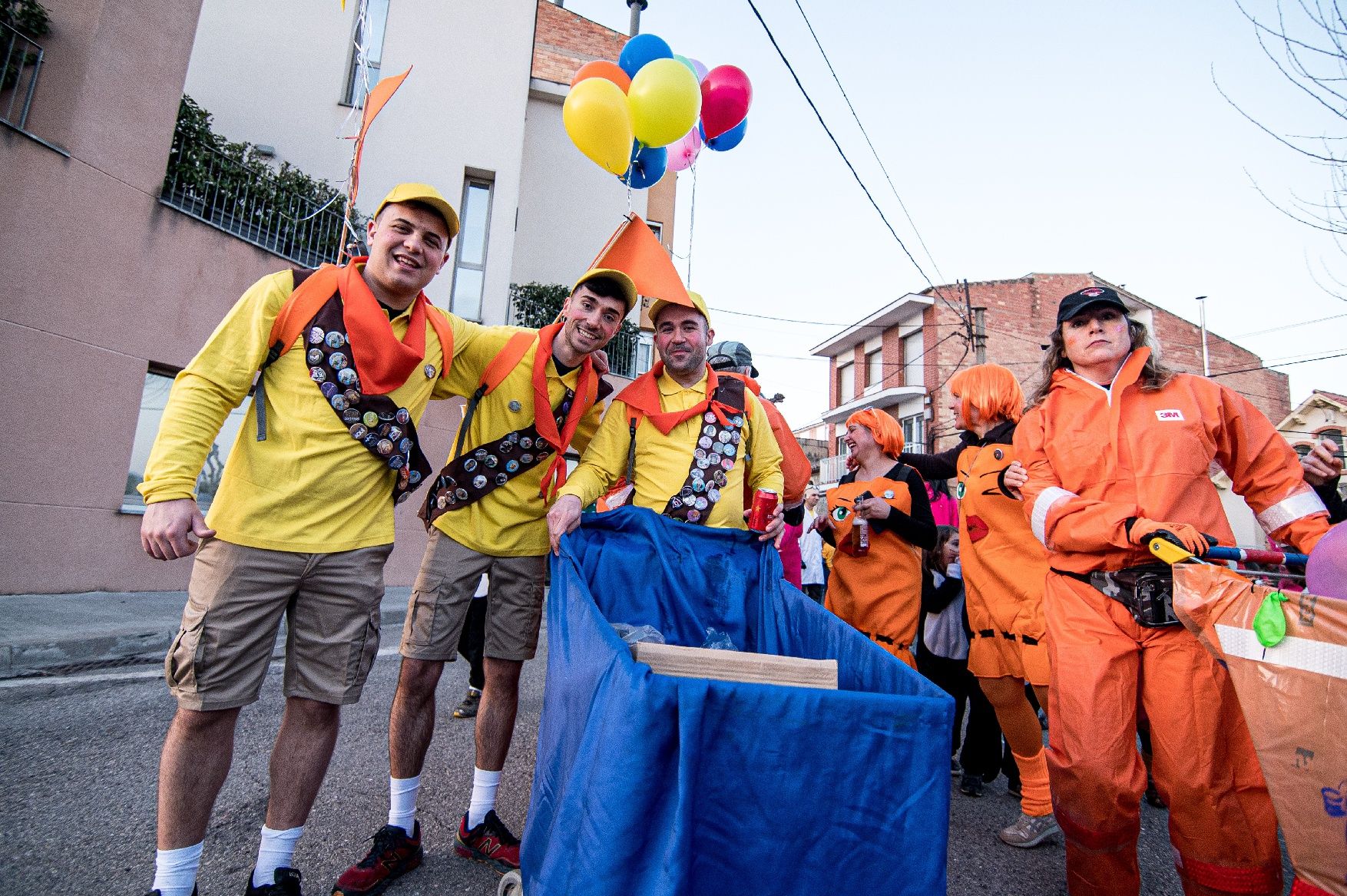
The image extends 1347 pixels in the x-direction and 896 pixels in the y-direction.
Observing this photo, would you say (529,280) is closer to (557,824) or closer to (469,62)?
(469,62)

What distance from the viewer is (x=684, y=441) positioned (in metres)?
2.80

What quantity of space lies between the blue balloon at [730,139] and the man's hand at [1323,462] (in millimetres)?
3247

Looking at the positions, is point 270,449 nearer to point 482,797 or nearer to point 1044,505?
point 482,797

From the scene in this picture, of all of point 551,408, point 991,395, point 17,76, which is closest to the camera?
point 551,408

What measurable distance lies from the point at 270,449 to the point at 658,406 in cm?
142

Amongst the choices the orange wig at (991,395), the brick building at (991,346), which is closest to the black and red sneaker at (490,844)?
the orange wig at (991,395)

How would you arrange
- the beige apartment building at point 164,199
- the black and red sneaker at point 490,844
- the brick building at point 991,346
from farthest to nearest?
the brick building at point 991,346
the beige apartment building at point 164,199
the black and red sneaker at point 490,844

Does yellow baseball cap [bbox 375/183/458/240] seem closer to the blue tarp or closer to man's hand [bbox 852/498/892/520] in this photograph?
the blue tarp

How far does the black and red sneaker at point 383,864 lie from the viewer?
2.09 m

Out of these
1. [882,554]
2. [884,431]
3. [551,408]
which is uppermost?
[884,431]

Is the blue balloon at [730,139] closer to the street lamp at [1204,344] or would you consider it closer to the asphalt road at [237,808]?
the asphalt road at [237,808]

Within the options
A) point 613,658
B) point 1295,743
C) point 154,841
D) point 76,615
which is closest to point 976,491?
point 1295,743

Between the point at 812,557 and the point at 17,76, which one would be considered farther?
the point at 812,557

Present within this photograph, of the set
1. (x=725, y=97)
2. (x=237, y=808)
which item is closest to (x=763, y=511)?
(x=237, y=808)
